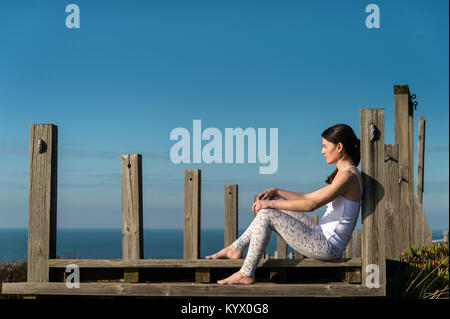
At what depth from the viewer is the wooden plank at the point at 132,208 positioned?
20.1 ft

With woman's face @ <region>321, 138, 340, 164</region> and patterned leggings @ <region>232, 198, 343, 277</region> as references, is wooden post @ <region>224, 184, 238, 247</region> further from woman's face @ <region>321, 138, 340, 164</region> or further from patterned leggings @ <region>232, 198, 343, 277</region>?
woman's face @ <region>321, 138, 340, 164</region>

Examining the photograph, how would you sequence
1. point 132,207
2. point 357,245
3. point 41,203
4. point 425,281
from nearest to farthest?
point 41,203 < point 132,207 < point 425,281 < point 357,245

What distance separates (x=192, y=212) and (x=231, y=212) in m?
2.11

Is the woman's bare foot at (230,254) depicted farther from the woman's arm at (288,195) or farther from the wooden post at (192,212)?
the wooden post at (192,212)

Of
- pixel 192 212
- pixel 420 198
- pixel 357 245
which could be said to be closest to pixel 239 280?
pixel 192 212

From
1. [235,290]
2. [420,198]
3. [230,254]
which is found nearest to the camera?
[235,290]

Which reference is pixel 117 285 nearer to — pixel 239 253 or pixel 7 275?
pixel 239 253

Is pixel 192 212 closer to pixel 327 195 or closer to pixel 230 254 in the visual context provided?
pixel 230 254

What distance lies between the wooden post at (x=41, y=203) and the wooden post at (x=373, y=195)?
3461 mm

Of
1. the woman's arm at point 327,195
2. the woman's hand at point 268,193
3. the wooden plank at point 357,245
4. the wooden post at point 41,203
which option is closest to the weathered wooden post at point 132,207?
the wooden post at point 41,203

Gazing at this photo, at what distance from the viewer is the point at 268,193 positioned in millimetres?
5566

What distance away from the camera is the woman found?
5.11 meters

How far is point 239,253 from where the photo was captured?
18.1ft

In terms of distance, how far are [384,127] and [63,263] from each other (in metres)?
3.80
